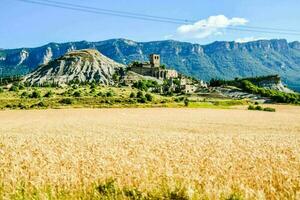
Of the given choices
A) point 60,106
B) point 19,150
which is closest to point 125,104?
point 60,106

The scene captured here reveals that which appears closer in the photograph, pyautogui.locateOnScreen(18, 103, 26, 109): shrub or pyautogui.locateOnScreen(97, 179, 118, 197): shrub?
pyautogui.locateOnScreen(97, 179, 118, 197): shrub

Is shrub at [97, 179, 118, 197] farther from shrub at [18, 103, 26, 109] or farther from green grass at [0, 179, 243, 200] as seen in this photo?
shrub at [18, 103, 26, 109]

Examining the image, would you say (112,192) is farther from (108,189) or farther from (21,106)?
(21,106)

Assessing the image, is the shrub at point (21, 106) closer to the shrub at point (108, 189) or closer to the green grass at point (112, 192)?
the green grass at point (112, 192)

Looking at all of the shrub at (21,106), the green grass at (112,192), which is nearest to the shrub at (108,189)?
the green grass at (112,192)

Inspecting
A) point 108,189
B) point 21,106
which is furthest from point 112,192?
point 21,106

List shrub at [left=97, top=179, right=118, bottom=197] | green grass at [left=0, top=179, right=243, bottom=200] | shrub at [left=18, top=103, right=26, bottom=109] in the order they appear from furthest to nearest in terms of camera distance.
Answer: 1. shrub at [left=18, top=103, right=26, bottom=109]
2. shrub at [left=97, top=179, right=118, bottom=197]
3. green grass at [left=0, top=179, right=243, bottom=200]

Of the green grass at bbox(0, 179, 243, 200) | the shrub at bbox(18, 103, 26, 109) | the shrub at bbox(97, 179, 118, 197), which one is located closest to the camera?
the green grass at bbox(0, 179, 243, 200)

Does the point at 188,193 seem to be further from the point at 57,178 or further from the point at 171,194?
the point at 57,178

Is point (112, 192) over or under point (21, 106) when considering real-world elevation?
over

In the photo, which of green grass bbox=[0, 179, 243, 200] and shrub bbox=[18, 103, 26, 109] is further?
shrub bbox=[18, 103, 26, 109]

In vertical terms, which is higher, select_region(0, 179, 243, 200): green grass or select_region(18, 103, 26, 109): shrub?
select_region(0, 179, 243, 200): green grass

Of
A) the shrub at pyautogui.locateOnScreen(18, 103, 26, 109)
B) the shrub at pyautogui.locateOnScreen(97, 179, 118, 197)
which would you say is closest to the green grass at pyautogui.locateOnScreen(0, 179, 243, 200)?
the shrub at pyautogui.locateOnScreen(97, 179, 118, 197)

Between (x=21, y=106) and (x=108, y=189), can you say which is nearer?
(x=108, y=189)
